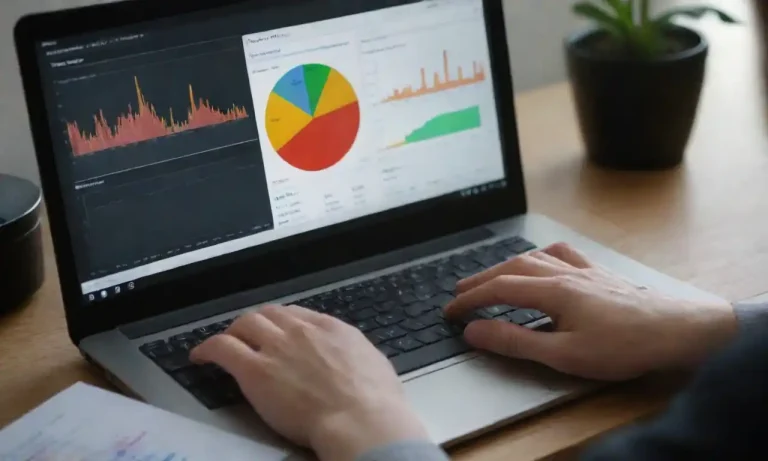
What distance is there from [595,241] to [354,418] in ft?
1.42

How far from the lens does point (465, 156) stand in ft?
3.44

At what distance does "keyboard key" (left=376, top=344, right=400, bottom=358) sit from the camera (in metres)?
0.83

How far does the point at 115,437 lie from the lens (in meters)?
0.72

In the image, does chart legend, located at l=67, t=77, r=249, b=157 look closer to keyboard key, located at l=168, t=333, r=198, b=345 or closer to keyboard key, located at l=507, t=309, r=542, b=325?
keyboard key, located at l=168, t=333, r=198, b=345

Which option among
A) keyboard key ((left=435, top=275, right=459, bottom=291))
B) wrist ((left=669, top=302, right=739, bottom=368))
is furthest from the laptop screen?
wrist ((left=669, top=302, right=739, bottom=368))

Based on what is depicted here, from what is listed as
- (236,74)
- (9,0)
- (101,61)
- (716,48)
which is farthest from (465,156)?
(716,48)

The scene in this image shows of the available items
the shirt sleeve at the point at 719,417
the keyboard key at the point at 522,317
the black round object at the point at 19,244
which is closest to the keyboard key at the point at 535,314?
the keyboard key at the point at 522,317

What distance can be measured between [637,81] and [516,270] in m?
0.39

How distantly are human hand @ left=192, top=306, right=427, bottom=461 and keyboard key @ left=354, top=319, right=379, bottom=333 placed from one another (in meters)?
0.06

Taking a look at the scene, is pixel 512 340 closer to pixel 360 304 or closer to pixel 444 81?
pixel 360 304

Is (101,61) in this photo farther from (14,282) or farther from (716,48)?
(716,48)

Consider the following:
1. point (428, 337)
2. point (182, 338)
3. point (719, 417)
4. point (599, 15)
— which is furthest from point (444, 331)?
point (599, 15)

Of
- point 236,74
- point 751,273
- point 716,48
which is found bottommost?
point 751,273

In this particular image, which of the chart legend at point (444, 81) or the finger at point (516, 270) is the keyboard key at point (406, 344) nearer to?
the finger at point (516, 270)
